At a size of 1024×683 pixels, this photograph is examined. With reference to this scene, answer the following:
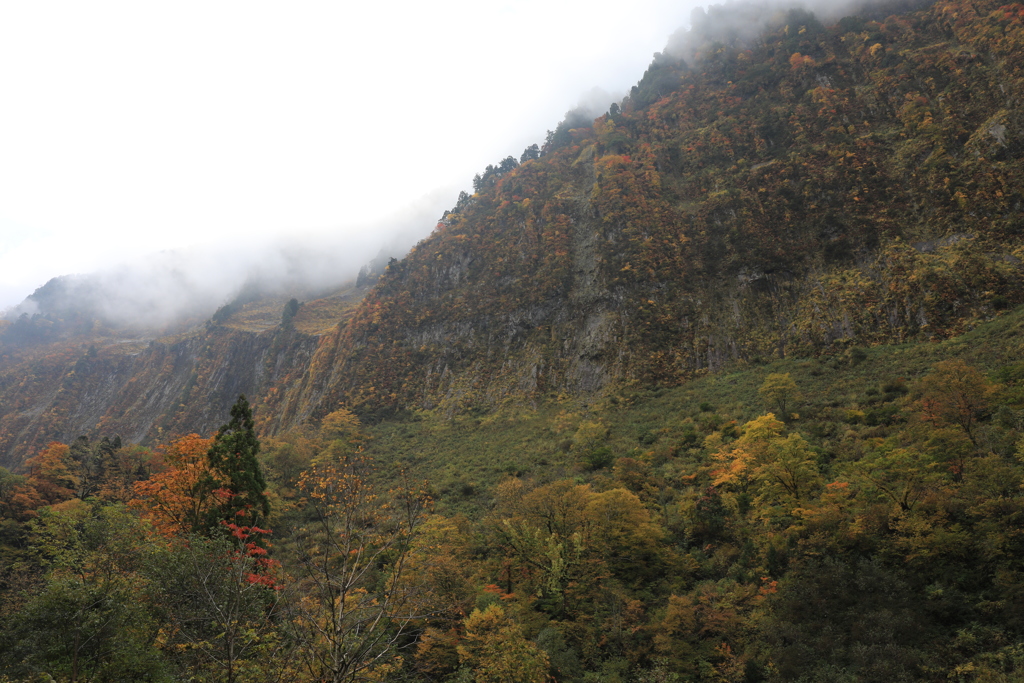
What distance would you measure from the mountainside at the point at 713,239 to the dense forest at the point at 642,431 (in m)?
0.53

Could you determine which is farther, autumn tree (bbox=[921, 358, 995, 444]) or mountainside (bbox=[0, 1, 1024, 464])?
mountainside (bbox=[0, 1, 1024, 464])

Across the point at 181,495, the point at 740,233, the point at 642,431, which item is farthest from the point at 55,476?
the point at 740,233

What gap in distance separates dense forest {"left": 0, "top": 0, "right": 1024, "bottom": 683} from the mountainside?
0.53 meters

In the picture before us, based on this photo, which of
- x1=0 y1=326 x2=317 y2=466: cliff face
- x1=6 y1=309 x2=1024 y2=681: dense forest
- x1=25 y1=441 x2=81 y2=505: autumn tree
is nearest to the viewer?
x1=6 y1=309 x2=1024 y2=681: dense forest

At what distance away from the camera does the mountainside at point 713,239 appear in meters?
53.3

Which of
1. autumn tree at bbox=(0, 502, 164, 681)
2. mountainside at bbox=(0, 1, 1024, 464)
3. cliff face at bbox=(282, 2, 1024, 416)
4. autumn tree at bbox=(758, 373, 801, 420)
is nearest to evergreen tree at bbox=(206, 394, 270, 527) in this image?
autumn tree at bbox=(0, 502, 164, 681)

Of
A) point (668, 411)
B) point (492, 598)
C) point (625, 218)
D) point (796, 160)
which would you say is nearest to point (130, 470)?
point (492, 598)

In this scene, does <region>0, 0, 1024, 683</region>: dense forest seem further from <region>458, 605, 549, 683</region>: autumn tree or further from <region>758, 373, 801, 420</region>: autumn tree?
<region>758, 373, 801, 420</region>: autumn tree

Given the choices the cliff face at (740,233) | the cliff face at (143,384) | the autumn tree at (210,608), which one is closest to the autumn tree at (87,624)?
the autumn tree at (210,608)

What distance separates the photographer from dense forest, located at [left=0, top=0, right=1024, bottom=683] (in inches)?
587

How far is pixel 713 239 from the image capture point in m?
73.9

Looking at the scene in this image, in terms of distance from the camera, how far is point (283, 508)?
48.9m

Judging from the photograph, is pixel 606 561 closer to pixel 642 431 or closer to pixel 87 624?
pixel 87 624

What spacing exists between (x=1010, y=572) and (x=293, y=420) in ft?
331
